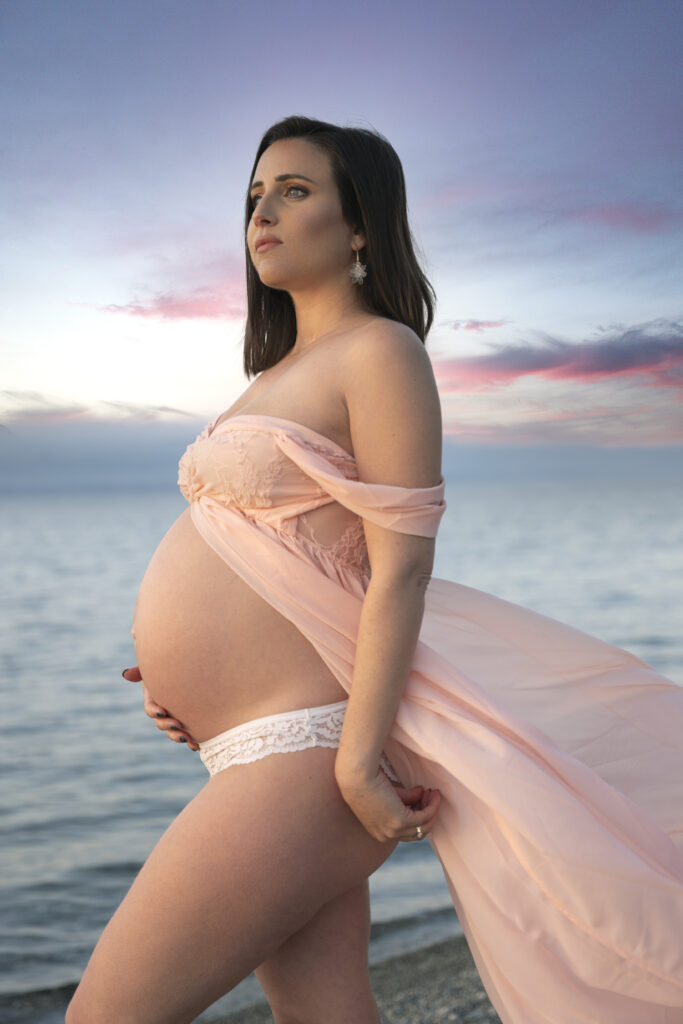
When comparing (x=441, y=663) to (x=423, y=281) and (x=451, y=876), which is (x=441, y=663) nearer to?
(x=451, y=876)

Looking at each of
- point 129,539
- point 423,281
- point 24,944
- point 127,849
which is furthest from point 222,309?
point 129,539

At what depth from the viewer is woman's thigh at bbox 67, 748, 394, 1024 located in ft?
4.65

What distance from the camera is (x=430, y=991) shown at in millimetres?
3049

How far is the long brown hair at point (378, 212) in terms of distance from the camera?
Result: 1.75 metres

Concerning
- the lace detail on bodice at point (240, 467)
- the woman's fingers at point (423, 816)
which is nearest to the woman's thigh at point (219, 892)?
the woman's fingers at point (423, 816)

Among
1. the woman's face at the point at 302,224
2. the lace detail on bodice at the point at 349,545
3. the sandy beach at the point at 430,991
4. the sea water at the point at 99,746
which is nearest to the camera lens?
the lace detail on bodice at the point at 349,545

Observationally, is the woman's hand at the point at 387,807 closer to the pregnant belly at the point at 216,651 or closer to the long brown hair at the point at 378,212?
the pregnant belly at the point at 216,651

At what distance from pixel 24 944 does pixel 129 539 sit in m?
22.9

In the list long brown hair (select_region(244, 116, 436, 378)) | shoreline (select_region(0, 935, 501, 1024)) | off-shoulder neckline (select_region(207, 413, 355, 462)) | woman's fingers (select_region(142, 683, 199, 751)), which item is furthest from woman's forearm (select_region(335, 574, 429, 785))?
shoreline (select_region(0, 935, 501, 1024))

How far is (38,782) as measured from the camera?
19.9ft

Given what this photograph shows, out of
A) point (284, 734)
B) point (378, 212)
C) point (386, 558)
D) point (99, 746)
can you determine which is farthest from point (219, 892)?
point (99, 746)

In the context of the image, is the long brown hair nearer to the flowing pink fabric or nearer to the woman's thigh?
the flowing pink fabric

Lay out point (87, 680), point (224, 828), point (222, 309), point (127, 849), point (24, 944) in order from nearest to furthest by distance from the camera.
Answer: point (224, 828) < point (24, 944) < point (127, 849) < point (222, 309) < point (87, 680)

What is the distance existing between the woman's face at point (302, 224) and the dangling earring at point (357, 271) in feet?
0.03
